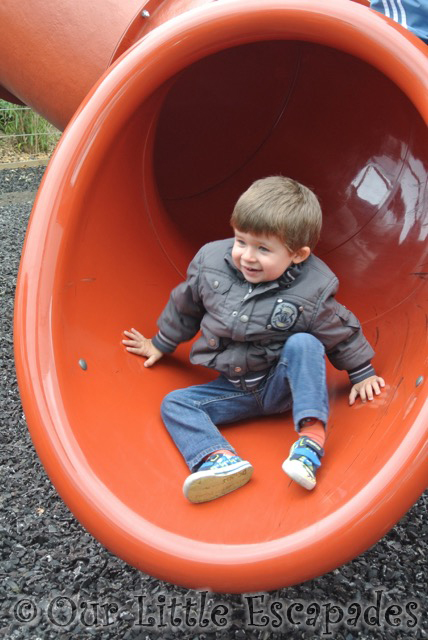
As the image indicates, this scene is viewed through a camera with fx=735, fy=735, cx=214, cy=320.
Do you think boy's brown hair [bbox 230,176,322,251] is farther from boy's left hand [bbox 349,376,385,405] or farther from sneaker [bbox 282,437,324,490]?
sneaker [bbox 282,437,324,490]

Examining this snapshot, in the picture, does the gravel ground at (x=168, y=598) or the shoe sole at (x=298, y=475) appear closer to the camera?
the shoe sole at (x=298, y=475)

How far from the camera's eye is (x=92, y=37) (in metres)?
2.89

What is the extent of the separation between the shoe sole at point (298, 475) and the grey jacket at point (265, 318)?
0.37 meters

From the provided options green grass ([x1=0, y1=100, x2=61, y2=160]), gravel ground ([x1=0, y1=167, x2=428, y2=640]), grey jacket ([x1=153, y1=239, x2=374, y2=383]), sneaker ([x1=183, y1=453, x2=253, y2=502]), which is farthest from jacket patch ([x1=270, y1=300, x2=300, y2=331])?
green grass ([x1=0, y1=100, x2=61, y2=160])

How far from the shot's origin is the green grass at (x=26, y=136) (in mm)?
6590

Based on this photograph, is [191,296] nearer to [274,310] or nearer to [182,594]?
[274,310]

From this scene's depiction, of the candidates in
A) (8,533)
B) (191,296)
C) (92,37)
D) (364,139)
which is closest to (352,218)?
(364,139)

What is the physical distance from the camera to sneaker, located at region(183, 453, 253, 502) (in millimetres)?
1563

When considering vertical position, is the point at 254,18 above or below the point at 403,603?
above

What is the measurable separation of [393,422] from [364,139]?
4.46 feet

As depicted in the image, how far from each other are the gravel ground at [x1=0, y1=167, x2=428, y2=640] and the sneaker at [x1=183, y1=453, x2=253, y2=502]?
0.34m

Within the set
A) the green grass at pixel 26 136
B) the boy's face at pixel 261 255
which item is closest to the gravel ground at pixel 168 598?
the boy's face at pixel 261 255

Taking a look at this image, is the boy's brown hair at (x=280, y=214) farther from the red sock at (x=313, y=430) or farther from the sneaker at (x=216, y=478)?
the sneaker at (x=216, y=478)

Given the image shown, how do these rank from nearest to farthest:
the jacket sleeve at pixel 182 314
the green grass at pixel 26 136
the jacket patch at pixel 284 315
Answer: the jacket patch at pixel 284 315 < the jacket sleeve at pixel 182 314 < the green grass at pixel 26 136
